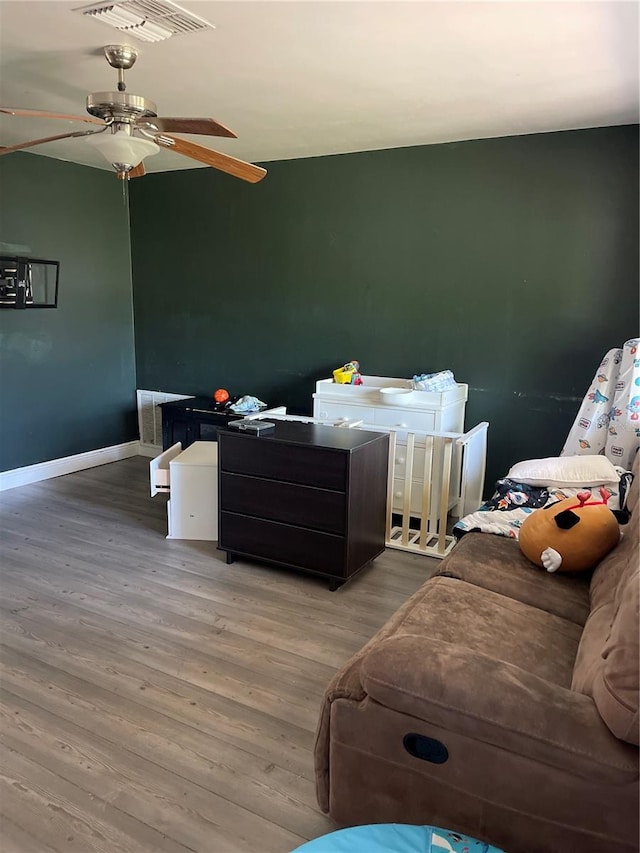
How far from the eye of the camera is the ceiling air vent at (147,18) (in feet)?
7.19

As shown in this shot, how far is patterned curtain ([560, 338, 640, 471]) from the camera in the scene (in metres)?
3.26

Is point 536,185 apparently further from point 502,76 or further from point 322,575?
point 322,575

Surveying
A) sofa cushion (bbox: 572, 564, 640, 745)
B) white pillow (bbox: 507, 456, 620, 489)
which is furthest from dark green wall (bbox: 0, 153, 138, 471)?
sofa cushion (bbox: 572, 564, 640, 745)

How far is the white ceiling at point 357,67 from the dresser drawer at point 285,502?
1.95 m

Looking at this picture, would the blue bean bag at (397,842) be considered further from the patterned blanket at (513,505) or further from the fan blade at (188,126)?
the fan blade at (188,126)

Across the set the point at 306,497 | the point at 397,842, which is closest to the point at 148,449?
the point at 306,497

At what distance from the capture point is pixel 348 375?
14.1 ft

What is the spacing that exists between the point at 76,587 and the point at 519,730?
247 cm

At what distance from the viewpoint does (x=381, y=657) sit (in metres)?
1.54

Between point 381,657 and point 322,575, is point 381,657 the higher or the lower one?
the higher one

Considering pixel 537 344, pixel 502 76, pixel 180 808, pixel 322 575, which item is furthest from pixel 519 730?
pixel 537 344

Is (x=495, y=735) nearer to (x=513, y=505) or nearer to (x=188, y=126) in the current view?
(x=513, y=505)

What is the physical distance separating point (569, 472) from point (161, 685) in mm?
2090

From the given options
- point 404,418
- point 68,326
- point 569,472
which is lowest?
point 569,472
